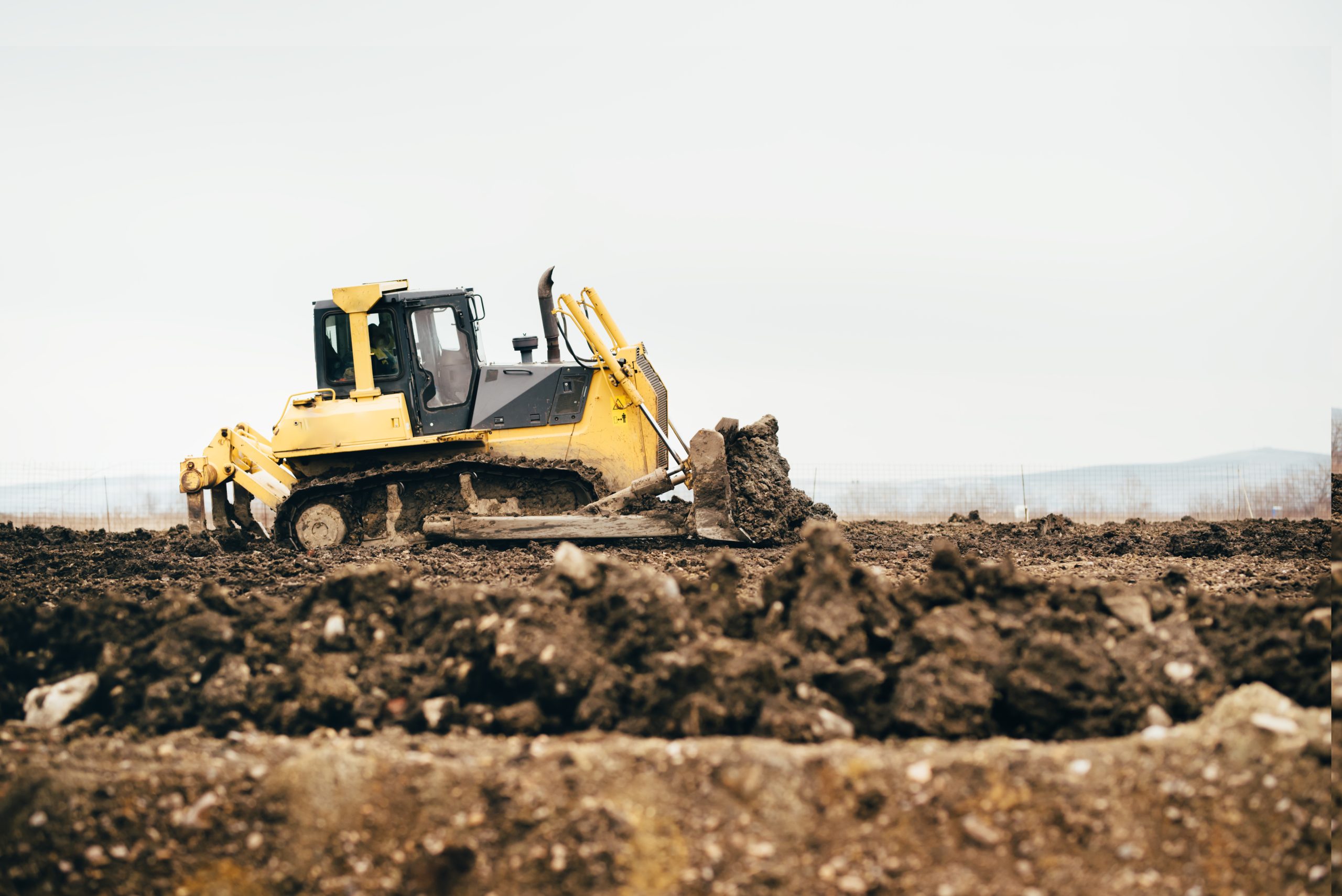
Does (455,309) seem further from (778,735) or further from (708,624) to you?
(778,735)

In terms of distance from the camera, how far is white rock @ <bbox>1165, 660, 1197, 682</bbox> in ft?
16.5

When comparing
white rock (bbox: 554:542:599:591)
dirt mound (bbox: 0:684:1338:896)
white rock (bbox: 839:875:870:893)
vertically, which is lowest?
white rock (bbox: 839:875:870:893)

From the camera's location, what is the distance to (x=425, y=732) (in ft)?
17.2

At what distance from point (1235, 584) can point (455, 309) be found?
8.67 metres

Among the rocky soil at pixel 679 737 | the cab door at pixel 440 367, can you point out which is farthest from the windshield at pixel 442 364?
the rocky soil at pixel 679 737

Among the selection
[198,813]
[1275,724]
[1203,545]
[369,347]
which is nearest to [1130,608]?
[1275,724]

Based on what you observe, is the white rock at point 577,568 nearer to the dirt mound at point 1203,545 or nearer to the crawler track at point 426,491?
the crawler track at point 426,491

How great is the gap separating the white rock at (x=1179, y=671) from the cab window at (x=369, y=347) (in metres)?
9.77

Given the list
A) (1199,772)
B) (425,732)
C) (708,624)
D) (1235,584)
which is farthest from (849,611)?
(1235,584)

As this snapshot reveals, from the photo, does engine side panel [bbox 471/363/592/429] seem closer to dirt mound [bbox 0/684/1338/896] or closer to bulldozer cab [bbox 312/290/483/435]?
bulldozer cab [bbox 312/290/483/435]

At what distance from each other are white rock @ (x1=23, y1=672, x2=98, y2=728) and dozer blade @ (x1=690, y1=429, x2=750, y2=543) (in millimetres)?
7050

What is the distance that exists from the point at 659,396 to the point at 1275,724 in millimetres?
9069

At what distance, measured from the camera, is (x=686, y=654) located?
5.06 m

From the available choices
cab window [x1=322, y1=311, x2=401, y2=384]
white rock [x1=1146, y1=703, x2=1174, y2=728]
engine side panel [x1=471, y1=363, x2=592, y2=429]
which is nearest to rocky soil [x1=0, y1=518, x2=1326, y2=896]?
white rock [x1=1146, y1=703, x2=1174, y2=728]
